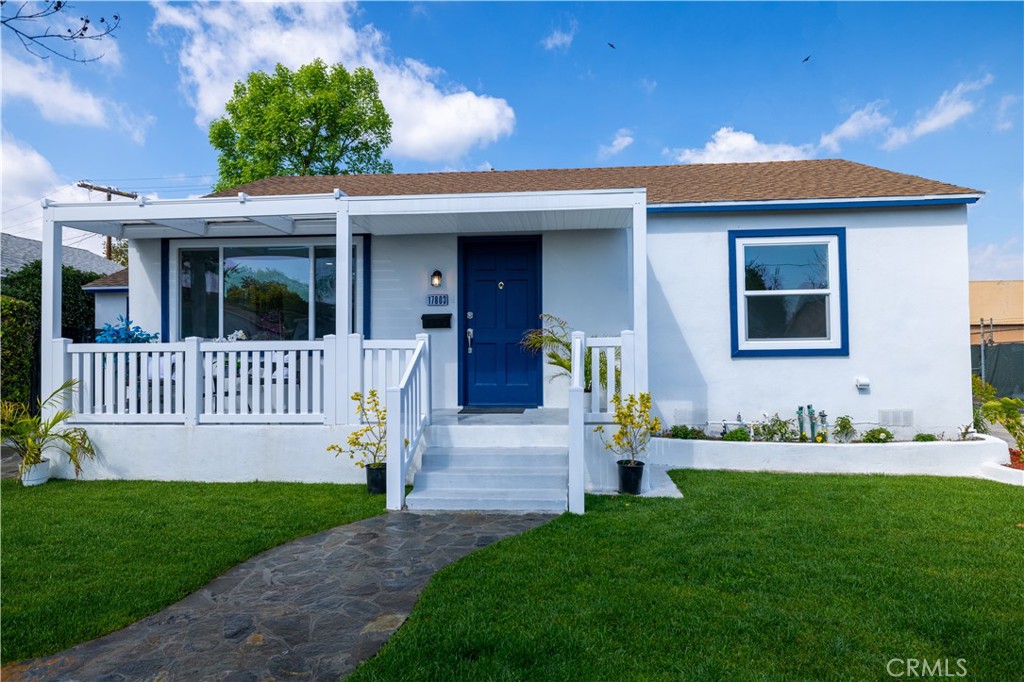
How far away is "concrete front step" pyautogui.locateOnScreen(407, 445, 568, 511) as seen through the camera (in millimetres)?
4992

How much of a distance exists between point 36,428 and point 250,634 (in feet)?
15.7

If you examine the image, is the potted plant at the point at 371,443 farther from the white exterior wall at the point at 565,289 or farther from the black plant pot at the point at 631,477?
the black plant pot at the point at 631,477

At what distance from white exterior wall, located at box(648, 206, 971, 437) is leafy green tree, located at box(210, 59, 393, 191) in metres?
18.3

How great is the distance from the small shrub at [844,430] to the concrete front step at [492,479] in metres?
3.62

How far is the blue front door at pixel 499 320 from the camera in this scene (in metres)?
7.62

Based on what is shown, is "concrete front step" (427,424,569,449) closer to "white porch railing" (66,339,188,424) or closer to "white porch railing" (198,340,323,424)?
"white porch railing" (198,340,323,424)

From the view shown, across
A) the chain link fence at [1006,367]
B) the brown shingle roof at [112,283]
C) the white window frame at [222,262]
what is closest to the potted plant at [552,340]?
the white window frame at [222,262]

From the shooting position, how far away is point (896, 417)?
689cm

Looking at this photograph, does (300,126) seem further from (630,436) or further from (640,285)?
(630,436)

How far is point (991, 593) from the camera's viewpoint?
3055 millimetres

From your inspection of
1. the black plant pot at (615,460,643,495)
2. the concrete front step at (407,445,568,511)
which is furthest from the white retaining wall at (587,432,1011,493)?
the concrete front step at (407,445,568,511)

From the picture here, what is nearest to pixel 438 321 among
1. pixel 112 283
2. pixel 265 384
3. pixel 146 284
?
pixel 265 384

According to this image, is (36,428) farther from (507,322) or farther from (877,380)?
(877,380)

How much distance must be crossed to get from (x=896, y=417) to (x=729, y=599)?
17.3 feet
